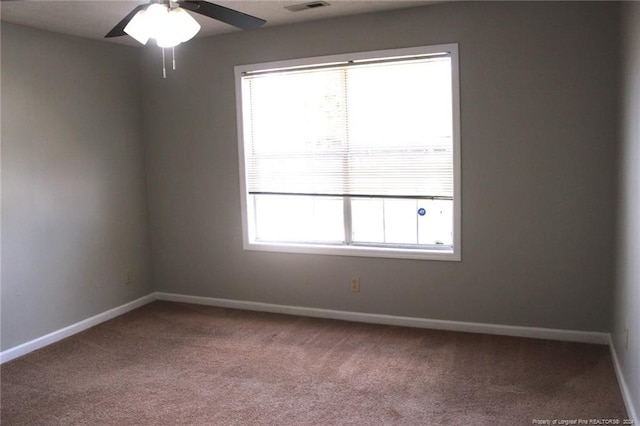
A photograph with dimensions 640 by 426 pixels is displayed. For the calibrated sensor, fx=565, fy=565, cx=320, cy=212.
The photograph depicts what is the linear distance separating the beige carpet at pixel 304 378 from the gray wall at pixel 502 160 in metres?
0.30

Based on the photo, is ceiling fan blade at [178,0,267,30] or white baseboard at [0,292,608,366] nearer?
ceiling fan blade at [178,0,267,30]

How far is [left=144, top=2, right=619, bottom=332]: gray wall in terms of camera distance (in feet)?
12.2

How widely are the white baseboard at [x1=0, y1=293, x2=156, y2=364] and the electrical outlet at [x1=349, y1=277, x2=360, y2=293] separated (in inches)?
79.5

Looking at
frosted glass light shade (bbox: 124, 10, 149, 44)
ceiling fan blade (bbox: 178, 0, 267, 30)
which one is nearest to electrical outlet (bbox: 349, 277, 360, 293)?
ceiling fan blade (bbox: 178, 0, 267, 30)

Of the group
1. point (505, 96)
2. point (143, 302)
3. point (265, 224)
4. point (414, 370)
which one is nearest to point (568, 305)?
point (414, 370)

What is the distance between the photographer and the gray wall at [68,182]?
4.04m

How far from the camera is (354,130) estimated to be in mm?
4430

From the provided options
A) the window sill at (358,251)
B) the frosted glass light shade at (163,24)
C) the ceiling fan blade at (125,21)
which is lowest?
the window sill at (358,251)

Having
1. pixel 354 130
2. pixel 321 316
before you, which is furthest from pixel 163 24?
pixel 321 316

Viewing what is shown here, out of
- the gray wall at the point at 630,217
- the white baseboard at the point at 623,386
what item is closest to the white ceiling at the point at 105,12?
the gray wall at the point at 630,217

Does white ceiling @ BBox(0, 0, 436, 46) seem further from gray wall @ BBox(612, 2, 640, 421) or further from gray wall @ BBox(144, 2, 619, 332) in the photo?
gray wall @ BBox(612, 2, 640, 421)

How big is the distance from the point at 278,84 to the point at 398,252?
169 cm

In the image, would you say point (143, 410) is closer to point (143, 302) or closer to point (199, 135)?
point (143, 302)

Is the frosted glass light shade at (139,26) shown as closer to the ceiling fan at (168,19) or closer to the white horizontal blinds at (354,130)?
the ceiling fan at (168,19)
